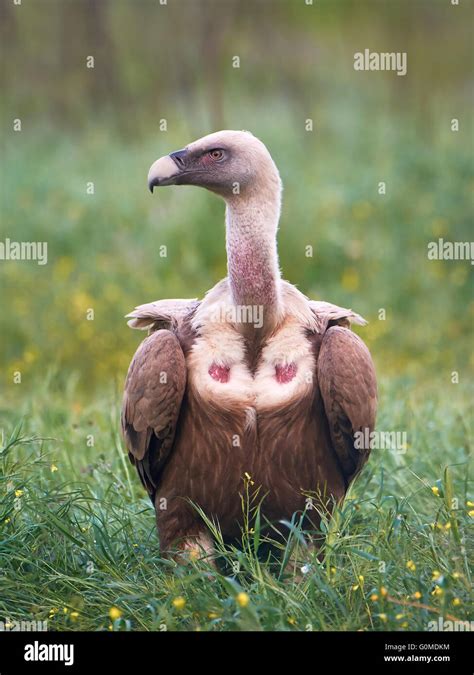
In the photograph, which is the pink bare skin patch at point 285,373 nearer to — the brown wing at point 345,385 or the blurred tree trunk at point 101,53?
the brown wing at point 345,385

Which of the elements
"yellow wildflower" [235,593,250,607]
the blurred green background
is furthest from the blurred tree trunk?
"yellow wildflower" [235,593,250,607]

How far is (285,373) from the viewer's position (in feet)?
14.5

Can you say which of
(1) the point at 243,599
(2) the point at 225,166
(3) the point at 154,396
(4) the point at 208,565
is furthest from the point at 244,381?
(1) the point at 243,599

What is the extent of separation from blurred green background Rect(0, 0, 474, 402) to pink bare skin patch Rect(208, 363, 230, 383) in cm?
163

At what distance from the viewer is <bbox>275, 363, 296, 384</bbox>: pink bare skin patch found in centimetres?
442

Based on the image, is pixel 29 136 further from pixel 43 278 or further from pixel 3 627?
pixel 3 627

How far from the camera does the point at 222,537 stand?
4723 mm

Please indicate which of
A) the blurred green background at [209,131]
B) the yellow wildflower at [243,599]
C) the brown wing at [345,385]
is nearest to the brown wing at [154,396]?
the brown wing at [345,385]

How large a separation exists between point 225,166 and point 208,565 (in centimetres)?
150

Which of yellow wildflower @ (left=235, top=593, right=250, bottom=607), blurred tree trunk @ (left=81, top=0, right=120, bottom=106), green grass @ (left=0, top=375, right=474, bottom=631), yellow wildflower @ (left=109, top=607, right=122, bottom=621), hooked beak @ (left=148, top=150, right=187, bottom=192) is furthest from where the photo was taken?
blurred tree trunk @ (left=81, top=0, right=120, bottom=106)

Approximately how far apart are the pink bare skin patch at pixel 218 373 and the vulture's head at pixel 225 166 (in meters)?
0.65

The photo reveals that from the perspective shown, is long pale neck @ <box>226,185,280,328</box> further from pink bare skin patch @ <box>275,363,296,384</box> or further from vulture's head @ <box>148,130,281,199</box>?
pink bare skin patch @ <box>275,363,296,384</box>

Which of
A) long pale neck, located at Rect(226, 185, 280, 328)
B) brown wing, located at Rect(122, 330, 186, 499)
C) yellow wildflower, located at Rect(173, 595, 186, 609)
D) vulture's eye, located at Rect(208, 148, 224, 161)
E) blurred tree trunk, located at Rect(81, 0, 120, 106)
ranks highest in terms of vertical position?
blurred tree trunk, located at Rect(81, 0, 120, 106)

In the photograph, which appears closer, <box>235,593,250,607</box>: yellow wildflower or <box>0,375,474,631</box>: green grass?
A: <box>235,593,250,607</box>: yellow wildflower
